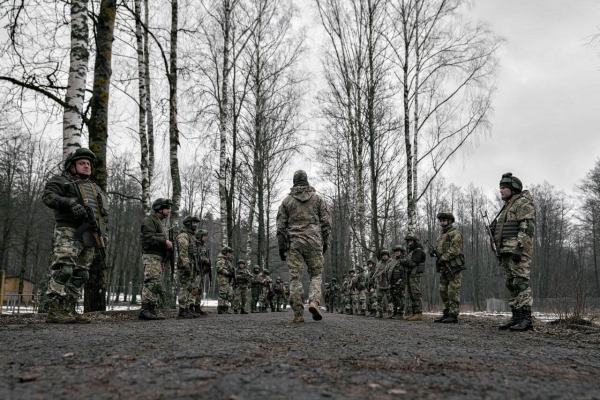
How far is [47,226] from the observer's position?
3041cm

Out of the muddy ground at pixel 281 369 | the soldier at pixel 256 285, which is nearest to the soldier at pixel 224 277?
the soldier at pixel 256 285

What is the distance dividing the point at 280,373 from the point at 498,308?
118 feet

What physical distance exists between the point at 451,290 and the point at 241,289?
30.1 feet

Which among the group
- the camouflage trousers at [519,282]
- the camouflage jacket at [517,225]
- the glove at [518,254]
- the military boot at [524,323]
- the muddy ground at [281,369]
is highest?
the camouflage jacket at [517,225]

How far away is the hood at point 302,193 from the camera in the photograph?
21.2 feet

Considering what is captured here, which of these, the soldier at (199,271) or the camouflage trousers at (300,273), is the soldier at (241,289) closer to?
the soldier at (199,271)

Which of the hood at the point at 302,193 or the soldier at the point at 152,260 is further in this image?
the soldier at the point at 152,260

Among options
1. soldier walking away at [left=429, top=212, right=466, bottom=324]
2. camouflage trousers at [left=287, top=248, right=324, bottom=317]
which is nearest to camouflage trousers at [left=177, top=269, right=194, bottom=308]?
camouflage trousers at [left=287, top=248, right=324, bottom=317]

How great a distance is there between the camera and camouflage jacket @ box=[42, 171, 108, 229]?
521cm

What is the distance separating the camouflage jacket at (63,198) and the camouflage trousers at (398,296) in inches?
363

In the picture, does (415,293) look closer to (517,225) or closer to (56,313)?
(517,225)

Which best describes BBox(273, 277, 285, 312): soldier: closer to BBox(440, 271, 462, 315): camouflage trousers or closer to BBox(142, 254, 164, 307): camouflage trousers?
BBox(440, 271, 462, 315): camouflage trousers

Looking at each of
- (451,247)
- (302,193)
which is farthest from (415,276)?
(302,193)

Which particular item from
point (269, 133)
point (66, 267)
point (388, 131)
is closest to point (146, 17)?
point (269, 133)
